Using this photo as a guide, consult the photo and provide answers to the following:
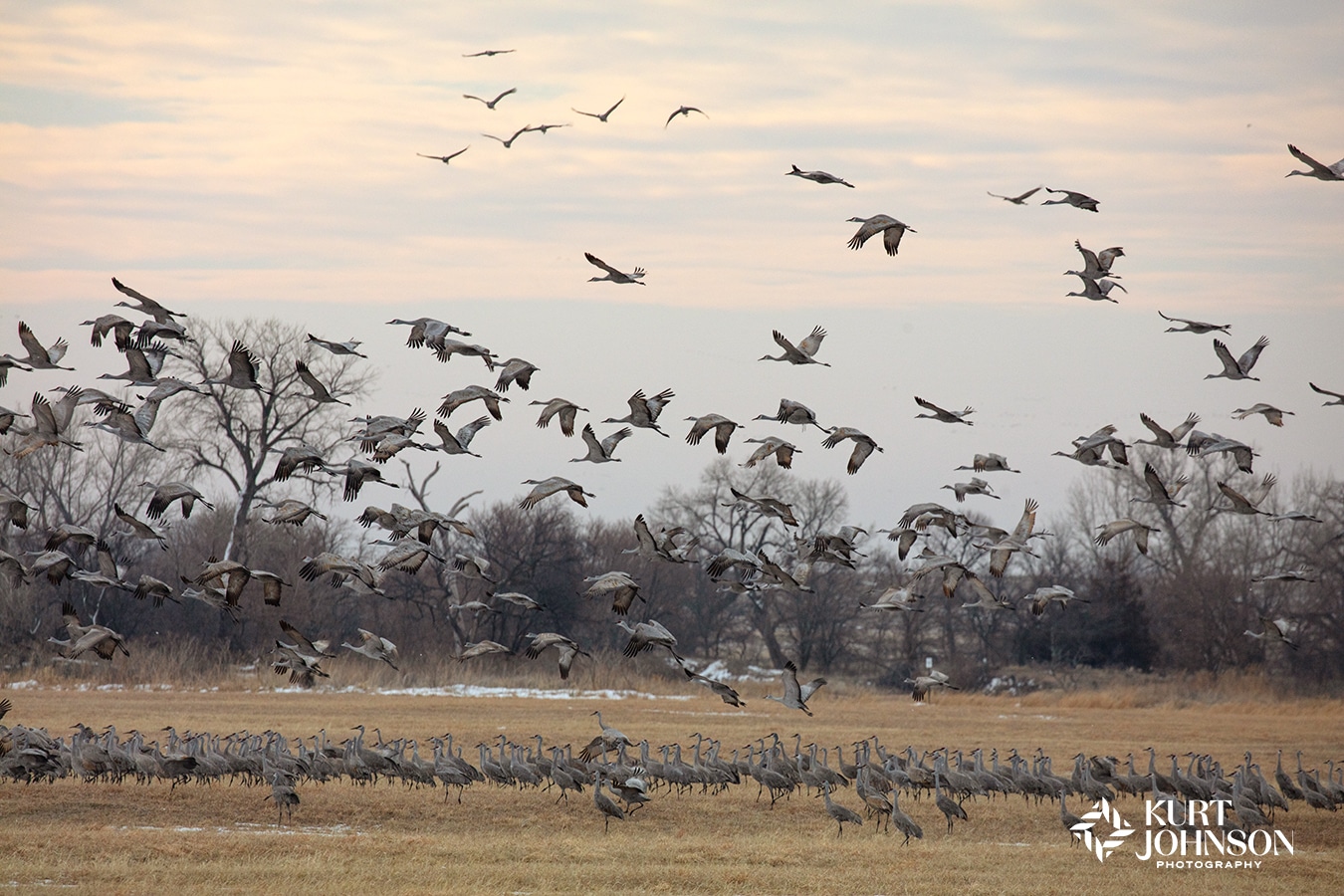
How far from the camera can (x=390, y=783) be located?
2283cm

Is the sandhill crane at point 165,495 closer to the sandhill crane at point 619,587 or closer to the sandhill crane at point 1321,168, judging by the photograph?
the sandhill crane at point 619,587

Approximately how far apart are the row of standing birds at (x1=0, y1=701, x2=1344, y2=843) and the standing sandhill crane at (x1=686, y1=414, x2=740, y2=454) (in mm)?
4884

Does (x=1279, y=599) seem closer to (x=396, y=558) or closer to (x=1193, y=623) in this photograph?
(x=1193, y=623)

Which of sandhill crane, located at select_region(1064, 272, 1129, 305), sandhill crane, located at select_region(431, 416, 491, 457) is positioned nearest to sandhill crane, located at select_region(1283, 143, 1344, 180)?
sandhill crane, located at select_region(1064, 272, 1129, 305)

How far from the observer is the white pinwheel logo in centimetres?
1892

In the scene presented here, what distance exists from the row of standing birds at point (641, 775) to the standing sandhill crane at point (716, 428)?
488 cm

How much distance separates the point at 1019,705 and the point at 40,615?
3329 cm

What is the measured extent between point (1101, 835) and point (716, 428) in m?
8.18

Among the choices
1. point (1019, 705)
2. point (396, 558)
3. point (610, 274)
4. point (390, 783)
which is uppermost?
point (610, 274)

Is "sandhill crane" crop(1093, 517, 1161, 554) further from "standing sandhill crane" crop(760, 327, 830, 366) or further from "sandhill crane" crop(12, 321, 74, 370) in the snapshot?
"sandhill crane" crop(12, 321, 74, 370)

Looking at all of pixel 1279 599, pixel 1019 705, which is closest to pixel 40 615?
pixel 1019 705

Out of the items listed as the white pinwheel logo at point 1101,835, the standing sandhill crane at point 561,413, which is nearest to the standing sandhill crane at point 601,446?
the standing sandhill crane at point 561,413

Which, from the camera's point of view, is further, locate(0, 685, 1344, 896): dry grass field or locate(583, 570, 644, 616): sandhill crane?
locate(583, 570, 644, 616): sandhill crane

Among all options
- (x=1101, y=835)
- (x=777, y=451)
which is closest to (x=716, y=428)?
(x=777, y=451)
